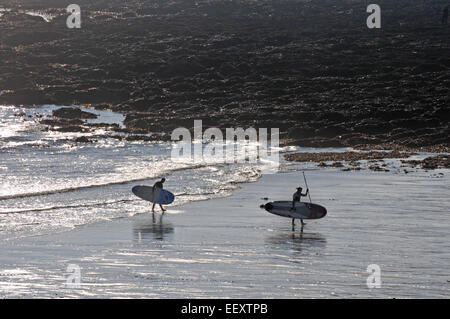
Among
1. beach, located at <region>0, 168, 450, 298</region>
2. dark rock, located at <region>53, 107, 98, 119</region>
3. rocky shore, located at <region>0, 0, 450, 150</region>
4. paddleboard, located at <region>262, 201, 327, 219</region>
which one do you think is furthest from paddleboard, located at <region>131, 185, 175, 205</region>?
dark rock, located at <region>53, 107, 98, 119</region>

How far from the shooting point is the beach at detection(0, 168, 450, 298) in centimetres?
1708

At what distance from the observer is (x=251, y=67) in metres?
101

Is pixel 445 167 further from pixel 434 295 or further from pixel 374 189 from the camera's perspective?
pixel 434 295

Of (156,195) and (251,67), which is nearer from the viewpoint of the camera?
(156,195)

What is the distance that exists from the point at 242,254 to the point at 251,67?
81285mm

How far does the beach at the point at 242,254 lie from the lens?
17078 mm

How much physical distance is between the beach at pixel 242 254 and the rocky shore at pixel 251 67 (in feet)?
109

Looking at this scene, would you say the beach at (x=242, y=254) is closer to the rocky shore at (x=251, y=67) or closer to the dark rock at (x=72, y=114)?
the rocky shore at (x=251, y=67)

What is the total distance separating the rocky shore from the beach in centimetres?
3330

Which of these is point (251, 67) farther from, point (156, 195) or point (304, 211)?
point (304, 211)

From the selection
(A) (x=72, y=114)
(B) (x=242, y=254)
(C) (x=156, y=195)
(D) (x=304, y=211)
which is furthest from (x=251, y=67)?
(B) (x=242, y=254)

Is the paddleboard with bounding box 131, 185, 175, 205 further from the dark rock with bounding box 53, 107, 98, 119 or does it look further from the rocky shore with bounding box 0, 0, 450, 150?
the dark rock with bounding box 53, 107, 98, 119

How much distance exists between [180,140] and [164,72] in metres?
34.4
